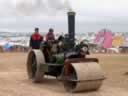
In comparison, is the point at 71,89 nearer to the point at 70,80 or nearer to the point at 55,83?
the point at 70,80

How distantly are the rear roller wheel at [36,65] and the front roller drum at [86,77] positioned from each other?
1697 mm

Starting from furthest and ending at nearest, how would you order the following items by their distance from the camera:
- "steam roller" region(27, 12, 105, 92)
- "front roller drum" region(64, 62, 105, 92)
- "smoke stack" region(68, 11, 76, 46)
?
"smoke stack" region(68, 11, 76, 46) → "steam roller" region(27, 12, 105, 92) → "front roller drum" region(64, 62, 105, 92)

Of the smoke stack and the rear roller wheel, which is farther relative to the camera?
the rear roller wheel

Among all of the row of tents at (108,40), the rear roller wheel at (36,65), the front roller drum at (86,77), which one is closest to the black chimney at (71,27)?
the rear roller wheel at (36,65)

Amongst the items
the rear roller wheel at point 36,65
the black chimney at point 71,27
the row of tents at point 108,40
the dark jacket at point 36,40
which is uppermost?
the black chimney at point 71,27

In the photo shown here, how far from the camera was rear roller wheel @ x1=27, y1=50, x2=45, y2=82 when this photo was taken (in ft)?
35.9

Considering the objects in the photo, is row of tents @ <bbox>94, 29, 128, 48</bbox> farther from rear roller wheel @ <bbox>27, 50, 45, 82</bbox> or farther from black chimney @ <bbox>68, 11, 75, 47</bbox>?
black chimney @ <bbox>68, 11, 75, 47</bbox>

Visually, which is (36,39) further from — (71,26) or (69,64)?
(69,64)

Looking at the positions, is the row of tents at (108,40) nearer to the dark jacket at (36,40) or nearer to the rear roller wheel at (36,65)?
the dark jacket at (36,40)

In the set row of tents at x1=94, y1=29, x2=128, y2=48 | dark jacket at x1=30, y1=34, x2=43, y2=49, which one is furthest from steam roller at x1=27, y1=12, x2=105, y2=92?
row of tents at x1=94, y1=29, x2=128, y2=48

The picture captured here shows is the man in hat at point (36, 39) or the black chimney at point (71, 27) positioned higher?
the black chimney at point (71, 27)

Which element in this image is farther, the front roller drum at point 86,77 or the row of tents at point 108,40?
the row of tents at point 108,40

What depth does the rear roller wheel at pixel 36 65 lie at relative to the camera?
35.9ft

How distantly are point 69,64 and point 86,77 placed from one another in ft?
2.07
